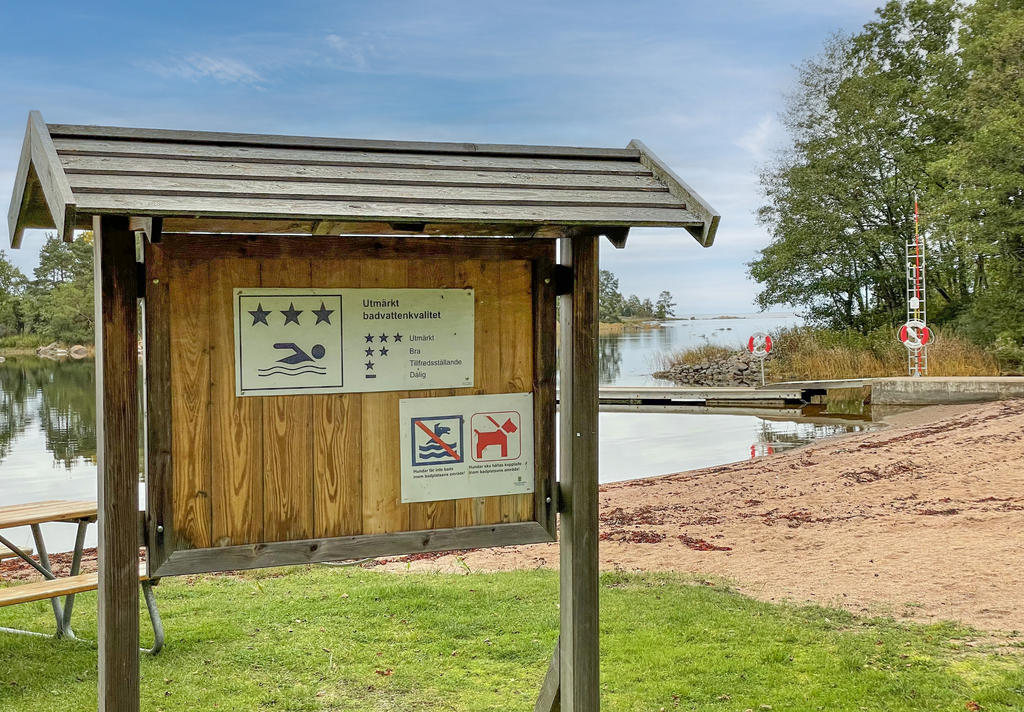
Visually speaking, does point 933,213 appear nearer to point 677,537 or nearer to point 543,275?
point 677,537

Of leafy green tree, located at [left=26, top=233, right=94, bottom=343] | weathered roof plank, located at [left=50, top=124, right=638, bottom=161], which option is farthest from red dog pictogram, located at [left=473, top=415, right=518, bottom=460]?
leafy green tree, located at [left=26, top=233, right=94, bottom=343]

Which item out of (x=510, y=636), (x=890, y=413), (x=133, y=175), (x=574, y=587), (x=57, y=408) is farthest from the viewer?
(x=57, y=408)

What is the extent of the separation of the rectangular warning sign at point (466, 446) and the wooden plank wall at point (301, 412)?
37mm

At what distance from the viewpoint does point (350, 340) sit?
10.0ft

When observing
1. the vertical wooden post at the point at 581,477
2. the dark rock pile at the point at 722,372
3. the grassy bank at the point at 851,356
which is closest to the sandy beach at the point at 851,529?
the vertical wooden post at the point at 581,477

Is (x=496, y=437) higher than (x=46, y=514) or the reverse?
higher

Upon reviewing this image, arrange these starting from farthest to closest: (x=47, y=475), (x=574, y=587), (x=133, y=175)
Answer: (x=47, y=475), (x=574, y=587), (x=133, y=175)

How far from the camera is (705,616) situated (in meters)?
5.18

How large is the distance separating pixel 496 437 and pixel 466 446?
0.38 ft

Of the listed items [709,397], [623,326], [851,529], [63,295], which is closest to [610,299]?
[623,326]

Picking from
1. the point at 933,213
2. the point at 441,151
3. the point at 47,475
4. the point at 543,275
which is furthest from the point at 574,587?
the point at 933,213

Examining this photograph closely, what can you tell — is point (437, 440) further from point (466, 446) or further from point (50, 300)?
point (50, 300)

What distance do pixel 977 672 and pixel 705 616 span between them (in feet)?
4.77

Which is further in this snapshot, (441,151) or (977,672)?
(977,672)
